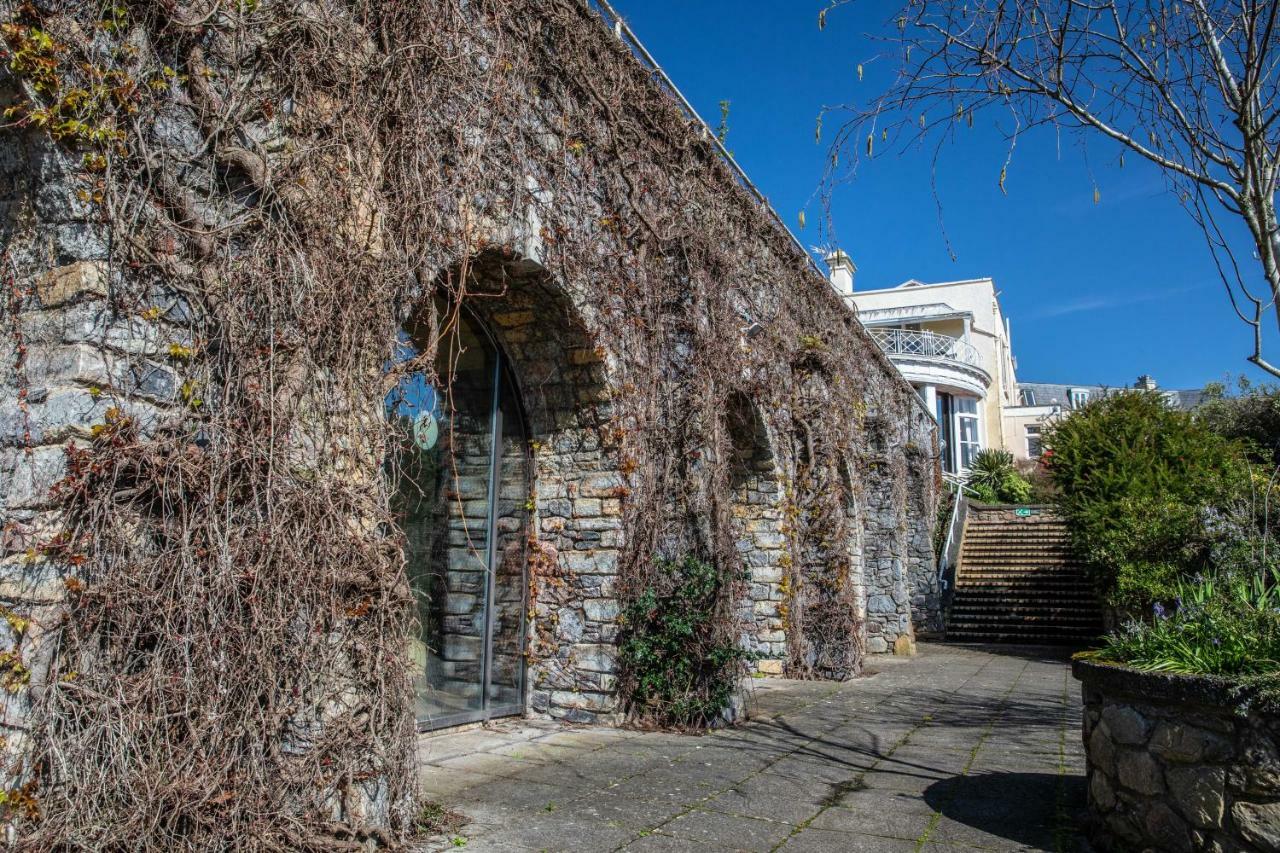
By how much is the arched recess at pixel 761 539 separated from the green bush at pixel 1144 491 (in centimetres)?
362

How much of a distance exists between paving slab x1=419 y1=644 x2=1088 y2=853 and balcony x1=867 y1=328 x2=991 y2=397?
19.0 metres

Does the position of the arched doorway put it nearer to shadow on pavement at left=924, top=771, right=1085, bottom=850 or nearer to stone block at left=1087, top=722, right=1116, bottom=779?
shadow on pavement at left=924, top=771, right=1085, bottom=850

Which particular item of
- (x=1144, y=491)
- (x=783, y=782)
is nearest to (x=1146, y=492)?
(x=1144, y=491)

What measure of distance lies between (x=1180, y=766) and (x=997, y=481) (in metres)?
19.5

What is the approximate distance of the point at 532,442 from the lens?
615cm

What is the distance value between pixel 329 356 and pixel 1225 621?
11.7 feet

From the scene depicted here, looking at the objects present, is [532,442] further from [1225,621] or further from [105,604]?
[1225,621]

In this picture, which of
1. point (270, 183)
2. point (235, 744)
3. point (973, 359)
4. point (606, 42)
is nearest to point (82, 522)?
point (235, 744)

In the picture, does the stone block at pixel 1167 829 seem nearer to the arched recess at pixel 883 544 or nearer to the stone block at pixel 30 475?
the stone block at pixel 30 475

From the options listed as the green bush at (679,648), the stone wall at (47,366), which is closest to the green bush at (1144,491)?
the green bush at (679,648)

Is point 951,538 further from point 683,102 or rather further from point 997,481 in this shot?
point 683,102

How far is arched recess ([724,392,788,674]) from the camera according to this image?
8.61 meters

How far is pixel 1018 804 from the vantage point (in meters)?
3.92

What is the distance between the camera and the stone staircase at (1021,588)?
44.3ft
